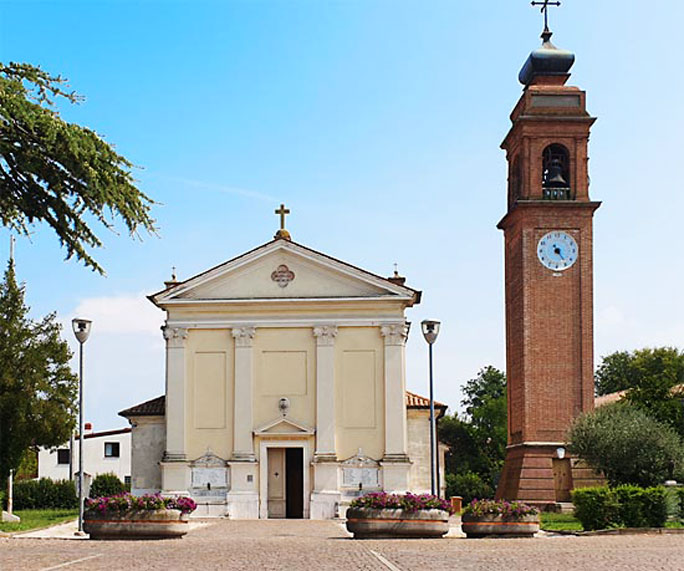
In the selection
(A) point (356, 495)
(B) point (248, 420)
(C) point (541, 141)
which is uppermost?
(C) point (541, 141)

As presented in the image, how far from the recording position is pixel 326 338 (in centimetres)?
3472

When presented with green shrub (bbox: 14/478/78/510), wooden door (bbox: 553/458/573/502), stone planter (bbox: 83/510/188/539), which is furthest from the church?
green shrub (bbox: 14/478/78/510)

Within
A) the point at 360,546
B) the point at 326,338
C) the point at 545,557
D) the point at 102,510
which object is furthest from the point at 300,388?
the point at 545,557

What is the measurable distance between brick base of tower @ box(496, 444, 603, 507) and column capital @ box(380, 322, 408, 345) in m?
7.47

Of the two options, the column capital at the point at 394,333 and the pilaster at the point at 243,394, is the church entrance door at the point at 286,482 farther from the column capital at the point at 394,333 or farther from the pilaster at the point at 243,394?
the column capital at the point at 394,333

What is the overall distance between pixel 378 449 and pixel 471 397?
51779 mm

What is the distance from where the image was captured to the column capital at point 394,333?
34500mm

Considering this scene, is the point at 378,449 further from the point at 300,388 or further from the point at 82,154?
the point at 82,154

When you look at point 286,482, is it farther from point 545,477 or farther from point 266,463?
point 545,477

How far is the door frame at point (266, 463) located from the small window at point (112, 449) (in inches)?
1139

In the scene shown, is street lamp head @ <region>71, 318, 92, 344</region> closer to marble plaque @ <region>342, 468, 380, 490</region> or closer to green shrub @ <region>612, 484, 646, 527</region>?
marble plaque @ <region>342, 468, 380, 490</region>

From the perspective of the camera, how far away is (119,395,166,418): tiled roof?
35.4 meters

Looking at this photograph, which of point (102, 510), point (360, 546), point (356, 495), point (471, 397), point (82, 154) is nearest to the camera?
point (82, 154)

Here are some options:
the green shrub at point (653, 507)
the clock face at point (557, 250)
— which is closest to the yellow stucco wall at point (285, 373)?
the clock face at point (557, 250)
